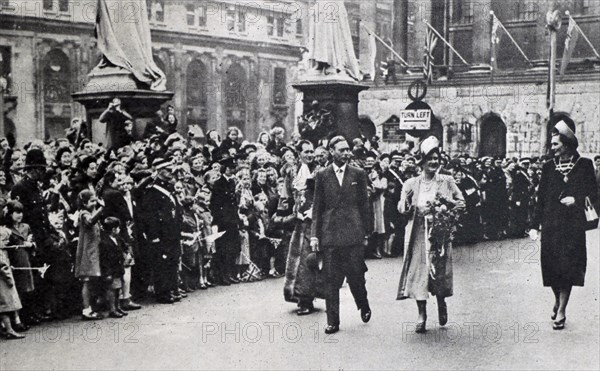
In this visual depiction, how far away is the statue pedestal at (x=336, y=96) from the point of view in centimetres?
1408

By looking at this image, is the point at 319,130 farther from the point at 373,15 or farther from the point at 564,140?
the point at 373,15

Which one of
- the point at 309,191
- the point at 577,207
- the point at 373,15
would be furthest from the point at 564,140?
the point at 373,15

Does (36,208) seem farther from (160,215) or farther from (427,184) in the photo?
(427,184)

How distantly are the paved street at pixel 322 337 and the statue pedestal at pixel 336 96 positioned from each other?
174 inches

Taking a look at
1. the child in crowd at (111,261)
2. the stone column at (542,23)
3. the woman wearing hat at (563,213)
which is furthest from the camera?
the stone column at (542,23)

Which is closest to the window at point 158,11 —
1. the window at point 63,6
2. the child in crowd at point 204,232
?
the window at point 63,6

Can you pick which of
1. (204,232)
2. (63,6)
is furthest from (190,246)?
(63,6)

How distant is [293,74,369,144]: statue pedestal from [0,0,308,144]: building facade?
17006 millimetres

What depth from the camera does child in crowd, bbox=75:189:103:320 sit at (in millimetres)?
8828

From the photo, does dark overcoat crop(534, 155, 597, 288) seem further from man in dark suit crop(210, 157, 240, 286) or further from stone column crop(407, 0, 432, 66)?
stone column crop(407, 0, 432, 66)

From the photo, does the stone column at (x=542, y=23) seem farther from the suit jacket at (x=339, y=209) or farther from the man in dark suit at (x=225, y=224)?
the suit jacket at (x=339, y=209)

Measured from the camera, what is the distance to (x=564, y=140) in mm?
7875

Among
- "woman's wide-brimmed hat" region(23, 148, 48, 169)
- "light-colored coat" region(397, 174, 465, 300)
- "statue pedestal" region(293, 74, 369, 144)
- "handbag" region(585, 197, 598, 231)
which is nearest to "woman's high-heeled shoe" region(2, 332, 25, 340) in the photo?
"woman's wide-brimmed hat" region(23, 148, 48, 169)

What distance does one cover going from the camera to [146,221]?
32.3ft
